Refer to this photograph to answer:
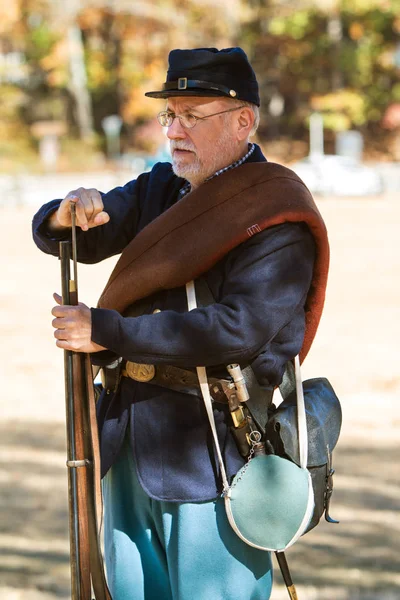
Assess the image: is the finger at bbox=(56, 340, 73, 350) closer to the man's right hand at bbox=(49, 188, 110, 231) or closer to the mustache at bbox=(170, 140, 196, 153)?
the man's right hand at bbox=(49, 188, 110, 231)

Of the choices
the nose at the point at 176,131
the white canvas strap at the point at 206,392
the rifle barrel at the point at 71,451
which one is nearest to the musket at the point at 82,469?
the rifle barrel at the point at 71,451

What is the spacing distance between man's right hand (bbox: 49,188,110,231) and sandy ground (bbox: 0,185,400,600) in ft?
6.80

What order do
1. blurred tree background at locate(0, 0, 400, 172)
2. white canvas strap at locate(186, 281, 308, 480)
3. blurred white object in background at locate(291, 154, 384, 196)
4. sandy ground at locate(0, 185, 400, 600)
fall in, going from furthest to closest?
1. blurred tree background at locate(0, 0, 400, 172)
2. blurred white object in background at locate(291, 154, 384, 196)
3. sandy ground at locate(0, 185, 400, 600)
4. white canvas strap at locate(186, 281, 308, 480)

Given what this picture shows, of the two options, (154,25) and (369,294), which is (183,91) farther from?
(154,25)

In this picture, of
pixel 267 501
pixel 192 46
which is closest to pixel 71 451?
pixel 267 501

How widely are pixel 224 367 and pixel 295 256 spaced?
1.10ft

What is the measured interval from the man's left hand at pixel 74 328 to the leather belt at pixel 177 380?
0.18 m

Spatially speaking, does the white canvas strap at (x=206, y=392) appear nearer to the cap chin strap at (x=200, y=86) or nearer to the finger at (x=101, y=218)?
the finger at (x=101, y=218)

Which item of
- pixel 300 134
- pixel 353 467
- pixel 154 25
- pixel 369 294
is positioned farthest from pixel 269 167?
pixel 300 134

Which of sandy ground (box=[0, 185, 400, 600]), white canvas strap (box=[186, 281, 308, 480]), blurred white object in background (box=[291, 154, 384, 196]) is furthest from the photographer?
blurred white object in background (box=[291, 154, 384, 196])

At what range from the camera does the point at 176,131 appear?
2.77 m

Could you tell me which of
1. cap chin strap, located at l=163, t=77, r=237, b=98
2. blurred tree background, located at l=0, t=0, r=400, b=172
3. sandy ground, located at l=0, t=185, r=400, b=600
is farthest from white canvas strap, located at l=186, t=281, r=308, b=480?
blurred tree background, located at l=0, t=0, r=400, b=172

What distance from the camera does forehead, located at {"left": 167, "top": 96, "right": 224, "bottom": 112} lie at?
274 cm

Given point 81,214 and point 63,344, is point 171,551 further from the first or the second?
point 81,214
